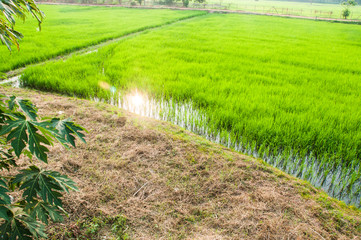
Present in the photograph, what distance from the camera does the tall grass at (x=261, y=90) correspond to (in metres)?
2.54

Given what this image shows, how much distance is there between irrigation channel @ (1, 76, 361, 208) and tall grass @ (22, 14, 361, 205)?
14mm

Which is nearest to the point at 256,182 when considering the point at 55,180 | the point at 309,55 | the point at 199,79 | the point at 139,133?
the point at 139,133

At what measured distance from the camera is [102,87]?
166 inches

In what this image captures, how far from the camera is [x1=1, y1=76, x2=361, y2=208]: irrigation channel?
2.20 metres

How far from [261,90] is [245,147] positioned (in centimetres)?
179

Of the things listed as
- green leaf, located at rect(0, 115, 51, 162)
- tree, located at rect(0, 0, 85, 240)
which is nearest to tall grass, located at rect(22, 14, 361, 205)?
tree, located at rect(0, 0, 85, 240)

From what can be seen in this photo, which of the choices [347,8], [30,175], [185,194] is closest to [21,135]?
[30,175]

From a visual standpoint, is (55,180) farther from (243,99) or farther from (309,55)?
(309,55)

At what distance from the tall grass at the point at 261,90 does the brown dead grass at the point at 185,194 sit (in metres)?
0.52

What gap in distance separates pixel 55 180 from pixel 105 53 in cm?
623

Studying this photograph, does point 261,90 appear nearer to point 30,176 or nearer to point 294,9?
point 30,176

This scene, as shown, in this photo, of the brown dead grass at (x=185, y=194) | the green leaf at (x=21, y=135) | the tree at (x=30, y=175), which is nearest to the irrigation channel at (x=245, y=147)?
the brown dead grass at (x=185, y=194)

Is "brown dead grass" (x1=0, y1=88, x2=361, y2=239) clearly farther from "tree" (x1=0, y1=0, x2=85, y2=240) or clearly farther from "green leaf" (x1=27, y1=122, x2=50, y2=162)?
"green leaf" (x1=27, y1=122, x2=50, y2=162)

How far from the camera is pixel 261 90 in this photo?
160 inches
